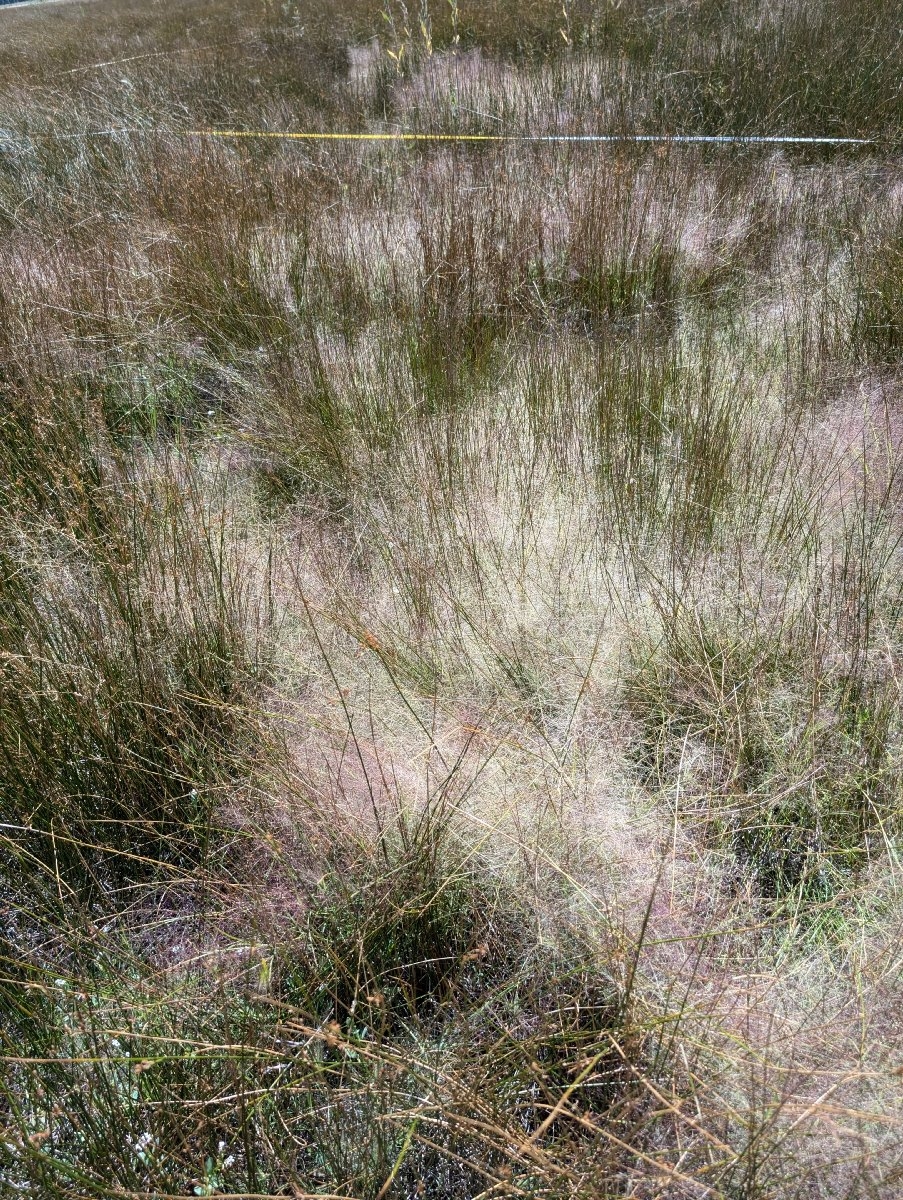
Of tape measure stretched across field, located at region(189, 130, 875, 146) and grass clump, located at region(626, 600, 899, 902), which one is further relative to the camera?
tape measure stretched across field, located at region(189, 130, 875, 146)

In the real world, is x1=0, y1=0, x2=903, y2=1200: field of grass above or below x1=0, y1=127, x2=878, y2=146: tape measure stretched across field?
below

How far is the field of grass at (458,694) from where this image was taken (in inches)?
42.9

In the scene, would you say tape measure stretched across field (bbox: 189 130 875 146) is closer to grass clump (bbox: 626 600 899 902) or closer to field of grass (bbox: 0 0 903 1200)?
field of grass (bbox: 0 0 903 1200)

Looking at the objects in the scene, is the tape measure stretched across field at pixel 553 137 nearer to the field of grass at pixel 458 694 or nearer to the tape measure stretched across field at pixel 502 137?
the tape measure stretched across field at pixel 502 137

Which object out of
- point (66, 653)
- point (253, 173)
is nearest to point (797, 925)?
point (66, 653)

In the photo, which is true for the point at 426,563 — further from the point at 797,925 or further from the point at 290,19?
the point at 290,19

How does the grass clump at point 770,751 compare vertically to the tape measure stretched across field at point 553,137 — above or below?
below

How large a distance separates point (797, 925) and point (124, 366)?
9.14 ft

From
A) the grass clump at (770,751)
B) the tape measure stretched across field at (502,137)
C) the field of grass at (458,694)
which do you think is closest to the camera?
the field of grass at (458,694)

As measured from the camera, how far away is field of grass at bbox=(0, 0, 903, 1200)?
3.58 ft

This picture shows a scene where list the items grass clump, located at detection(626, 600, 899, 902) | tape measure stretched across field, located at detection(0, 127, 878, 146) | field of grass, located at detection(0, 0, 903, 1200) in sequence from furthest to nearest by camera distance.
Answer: tape measure stretched across field, located at detection(0, 127, 878, 146) < grass clump, located at detection(626, 600, 899, 902) < field of grass, located at detection(0, 0, 903, 1200)

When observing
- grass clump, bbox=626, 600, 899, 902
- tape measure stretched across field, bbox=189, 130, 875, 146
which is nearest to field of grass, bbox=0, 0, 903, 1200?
grass clump, bbox=626, 600, 899, 902

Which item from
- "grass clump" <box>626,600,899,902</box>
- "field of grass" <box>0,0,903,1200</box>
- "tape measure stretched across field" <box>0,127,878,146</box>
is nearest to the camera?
"field of grass" <box>0,0,903,1200</box>

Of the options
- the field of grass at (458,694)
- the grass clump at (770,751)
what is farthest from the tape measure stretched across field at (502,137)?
the grass clump at (770,751)
